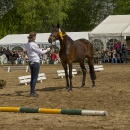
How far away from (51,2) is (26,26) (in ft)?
18.2

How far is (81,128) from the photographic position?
894 centimetres

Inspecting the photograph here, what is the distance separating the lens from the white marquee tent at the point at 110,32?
40928 millimetres

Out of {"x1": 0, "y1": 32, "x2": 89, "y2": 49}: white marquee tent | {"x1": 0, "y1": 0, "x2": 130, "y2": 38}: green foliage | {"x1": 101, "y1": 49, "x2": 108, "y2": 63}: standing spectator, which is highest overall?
{"x1": 0, "y1": 0, "x2": 130, "y2": 38}: green foliage

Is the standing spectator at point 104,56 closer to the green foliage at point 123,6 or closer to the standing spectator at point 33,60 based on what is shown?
the standing spectator at point 33,60

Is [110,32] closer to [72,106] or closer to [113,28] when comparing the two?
[113,28]

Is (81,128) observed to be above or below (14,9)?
below

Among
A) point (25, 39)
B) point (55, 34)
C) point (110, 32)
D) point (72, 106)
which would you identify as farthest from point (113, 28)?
point (72, 106)

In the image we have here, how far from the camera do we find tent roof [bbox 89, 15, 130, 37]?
41188mm

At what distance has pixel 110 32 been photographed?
137 feet

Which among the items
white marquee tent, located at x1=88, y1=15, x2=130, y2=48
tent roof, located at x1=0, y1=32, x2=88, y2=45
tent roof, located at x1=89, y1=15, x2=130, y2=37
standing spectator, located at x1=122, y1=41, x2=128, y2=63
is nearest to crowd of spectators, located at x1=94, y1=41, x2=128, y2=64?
standing spectator, located at x1=122, y1=41, x2=128, y2=63

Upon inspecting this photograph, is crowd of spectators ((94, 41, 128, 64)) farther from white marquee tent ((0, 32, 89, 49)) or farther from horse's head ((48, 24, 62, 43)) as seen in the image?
horse's head ((48, 24, 62, 43))

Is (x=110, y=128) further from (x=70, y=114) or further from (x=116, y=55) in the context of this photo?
(x=116, y=55)

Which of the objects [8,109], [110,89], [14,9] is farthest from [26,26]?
[8,109]

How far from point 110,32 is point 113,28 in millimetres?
881
